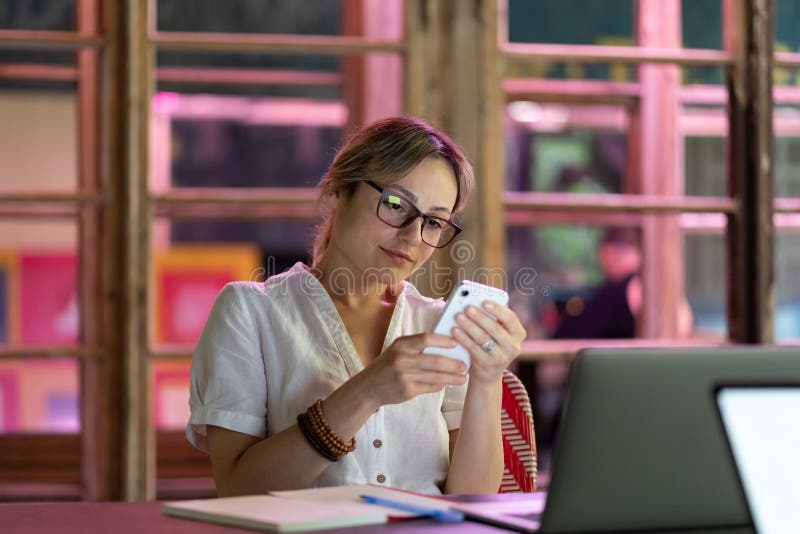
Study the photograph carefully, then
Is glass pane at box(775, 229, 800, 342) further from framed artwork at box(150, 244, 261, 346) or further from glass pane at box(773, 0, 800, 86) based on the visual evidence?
framed artwork at box(150, 244, 261, 346)

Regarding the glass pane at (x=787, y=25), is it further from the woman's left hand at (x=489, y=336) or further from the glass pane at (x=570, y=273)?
the woman's left hand at (x=489, y=336)

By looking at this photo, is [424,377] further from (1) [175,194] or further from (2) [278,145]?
(2) [278,145]

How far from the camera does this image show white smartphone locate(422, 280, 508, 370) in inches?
59.7

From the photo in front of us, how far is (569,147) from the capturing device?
4.77 metres

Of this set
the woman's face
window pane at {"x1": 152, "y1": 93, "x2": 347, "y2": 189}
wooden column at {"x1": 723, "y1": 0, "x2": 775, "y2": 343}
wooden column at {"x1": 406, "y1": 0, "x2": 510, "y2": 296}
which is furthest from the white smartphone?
window pane at {"x1": 152, "y1": 93, "x2": 347, "y2": 189}

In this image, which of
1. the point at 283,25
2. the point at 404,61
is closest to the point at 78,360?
the point at 404,61

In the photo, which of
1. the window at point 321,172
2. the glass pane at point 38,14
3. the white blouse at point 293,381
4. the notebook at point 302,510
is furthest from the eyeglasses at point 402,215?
the glass pane at point 38,14

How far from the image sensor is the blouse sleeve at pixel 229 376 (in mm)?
1742

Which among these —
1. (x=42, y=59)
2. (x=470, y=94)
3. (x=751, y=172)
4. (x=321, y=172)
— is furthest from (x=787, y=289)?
(x=42, y=59)

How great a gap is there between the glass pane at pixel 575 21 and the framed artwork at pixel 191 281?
1451 millimetres

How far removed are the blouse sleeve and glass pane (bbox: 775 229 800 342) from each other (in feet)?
6.18

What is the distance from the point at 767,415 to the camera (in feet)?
3.62

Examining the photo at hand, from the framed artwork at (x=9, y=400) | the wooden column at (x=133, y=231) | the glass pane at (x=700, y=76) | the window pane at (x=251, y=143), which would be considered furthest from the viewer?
the window pane at (x=251, y=143)

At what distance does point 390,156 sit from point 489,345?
44 cm
